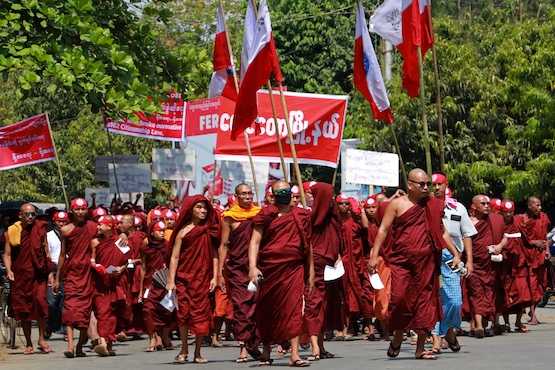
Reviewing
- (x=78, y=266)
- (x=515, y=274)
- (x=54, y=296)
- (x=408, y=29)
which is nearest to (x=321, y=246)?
(x=78, y=266)

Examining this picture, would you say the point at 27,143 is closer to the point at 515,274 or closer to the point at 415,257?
the point at 515,274

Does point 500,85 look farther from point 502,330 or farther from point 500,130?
point 502,330

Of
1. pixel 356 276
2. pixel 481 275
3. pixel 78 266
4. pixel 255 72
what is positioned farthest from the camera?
pixel 356 276

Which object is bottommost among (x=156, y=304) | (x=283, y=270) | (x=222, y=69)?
(x=156, y=304)

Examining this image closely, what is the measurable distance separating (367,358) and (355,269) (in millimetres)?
4807

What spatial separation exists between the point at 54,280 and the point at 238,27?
3942cm

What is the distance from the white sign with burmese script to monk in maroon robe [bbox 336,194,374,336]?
16.5ft

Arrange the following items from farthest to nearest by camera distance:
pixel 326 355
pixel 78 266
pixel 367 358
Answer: pixel 78 266
pixel 326 355
pixel 367 358

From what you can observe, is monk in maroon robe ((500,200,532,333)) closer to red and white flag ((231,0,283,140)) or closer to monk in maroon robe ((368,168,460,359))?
red and white flag ((231,0,283,140))

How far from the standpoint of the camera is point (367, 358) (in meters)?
15.3

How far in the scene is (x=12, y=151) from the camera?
88.6ft

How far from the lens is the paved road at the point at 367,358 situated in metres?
14.0

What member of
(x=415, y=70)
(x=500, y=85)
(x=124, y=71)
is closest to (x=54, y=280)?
(x=124, y=71)

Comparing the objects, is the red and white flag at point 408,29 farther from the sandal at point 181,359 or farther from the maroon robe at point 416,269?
the sandal at point 181,359
